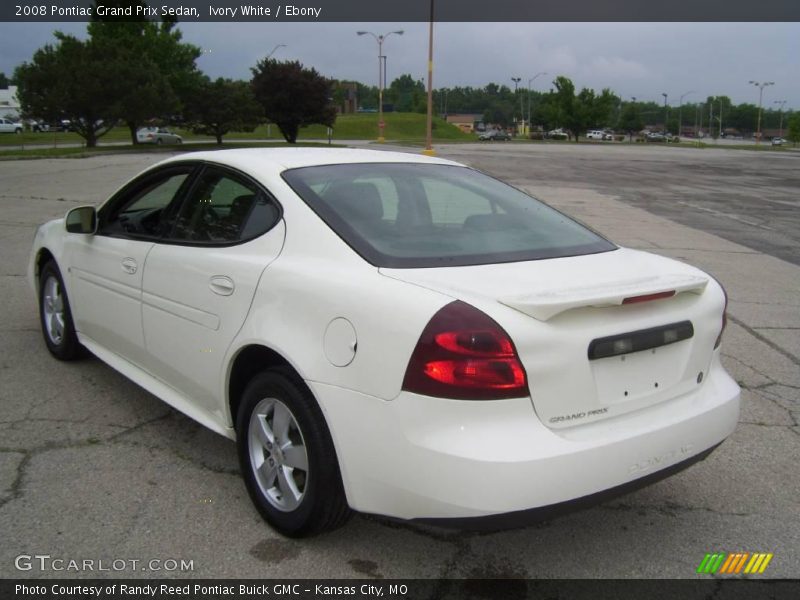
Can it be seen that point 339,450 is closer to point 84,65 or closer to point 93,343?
point 93,343

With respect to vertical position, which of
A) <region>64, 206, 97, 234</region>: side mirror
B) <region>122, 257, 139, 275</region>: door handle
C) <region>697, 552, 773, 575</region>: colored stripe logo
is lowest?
<region>697, 552, 773, 575</region>: colored stripe logo

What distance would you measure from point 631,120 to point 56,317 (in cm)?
14586

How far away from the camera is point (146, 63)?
4322 cm

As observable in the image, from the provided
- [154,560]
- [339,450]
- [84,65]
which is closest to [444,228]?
[339,450]

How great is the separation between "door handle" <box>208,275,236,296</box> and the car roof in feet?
1.75

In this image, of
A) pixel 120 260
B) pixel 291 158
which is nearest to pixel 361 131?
pixel 120 260

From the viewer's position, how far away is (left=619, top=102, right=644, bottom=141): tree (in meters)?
138

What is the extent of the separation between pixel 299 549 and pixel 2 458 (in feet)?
5.61

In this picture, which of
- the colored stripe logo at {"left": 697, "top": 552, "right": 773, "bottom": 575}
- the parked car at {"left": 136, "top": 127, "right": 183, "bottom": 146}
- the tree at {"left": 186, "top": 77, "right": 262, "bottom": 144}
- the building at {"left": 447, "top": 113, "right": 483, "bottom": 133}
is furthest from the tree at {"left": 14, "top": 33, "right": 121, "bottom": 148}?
the building at {"left": 447, "top": 113, "right": 483, "bottom": 133}

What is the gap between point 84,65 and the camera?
38.8 m

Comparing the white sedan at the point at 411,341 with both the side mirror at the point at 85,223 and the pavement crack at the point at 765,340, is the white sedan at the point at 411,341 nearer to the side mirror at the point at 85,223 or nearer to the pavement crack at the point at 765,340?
the side mirror at the point at 85,223

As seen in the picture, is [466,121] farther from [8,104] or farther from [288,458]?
[288,458]

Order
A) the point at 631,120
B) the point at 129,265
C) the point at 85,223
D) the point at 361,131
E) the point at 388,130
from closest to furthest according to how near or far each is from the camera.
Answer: the point at 129,265
the point at 85,223
the point at 361,131
the point at 388,130
the point at 631,120

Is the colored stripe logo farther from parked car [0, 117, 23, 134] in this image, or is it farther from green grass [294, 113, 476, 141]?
parked car [0, 117, 23, 134]
